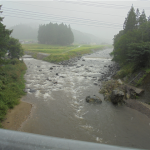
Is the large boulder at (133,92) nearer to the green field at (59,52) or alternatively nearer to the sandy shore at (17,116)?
the sandy shore at (17,116)

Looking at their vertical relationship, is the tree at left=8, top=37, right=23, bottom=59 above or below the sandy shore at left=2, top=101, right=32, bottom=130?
above

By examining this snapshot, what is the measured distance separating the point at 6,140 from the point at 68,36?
278 ft

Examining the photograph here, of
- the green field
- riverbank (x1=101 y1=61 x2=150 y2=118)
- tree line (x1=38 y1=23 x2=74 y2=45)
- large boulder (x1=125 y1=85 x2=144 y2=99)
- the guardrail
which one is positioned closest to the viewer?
the guardrail

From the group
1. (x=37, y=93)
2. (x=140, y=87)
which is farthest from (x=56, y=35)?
(x=140, y=87)

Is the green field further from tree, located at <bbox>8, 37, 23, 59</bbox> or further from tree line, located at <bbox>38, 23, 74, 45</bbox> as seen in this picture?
tree line, located at <bbox>38, 23, 74, 45</bbox>

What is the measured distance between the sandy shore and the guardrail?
844 cm

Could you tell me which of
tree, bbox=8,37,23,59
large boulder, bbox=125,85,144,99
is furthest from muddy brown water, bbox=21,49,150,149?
tree, bbox=8,37,23,59

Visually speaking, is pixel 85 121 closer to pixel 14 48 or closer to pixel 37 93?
pixel 37 93

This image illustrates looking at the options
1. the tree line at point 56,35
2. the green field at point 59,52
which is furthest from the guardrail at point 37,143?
the tree line at point 56,35

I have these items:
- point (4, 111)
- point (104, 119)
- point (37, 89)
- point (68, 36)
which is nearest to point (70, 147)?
point (104, 119)

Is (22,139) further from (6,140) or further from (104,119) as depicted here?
(104,119)

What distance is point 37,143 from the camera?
1395 mm

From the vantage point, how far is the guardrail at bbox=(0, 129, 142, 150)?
1.35m

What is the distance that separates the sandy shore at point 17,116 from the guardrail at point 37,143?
27.7ft
